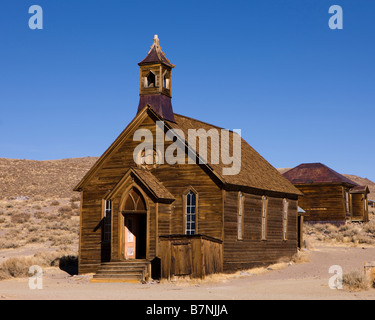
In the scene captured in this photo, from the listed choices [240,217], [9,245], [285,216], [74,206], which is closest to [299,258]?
[285,216]

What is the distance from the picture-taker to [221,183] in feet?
83.6

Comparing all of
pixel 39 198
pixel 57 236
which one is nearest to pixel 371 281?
pixel 57 236

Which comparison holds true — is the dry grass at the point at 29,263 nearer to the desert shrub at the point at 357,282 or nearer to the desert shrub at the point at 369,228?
the desert shrub at the point at 357,282

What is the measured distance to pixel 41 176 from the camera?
301ft

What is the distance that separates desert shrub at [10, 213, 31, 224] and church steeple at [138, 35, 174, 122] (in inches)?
1170

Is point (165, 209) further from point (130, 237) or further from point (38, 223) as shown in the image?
point (38, 223)

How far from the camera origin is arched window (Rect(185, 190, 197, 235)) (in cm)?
2611

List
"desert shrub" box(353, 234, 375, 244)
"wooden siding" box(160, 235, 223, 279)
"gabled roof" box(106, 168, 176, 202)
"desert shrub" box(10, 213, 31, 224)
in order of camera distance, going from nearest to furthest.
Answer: "wooden siding" box(160, 235, 223, 279) → "gabled roof" box(106, 168, 176, 202) → "desert shrub" box(353, 234, 375, 244) → "desert shrub" box(10, 213, 31, 224)

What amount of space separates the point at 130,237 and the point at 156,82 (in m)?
6.65

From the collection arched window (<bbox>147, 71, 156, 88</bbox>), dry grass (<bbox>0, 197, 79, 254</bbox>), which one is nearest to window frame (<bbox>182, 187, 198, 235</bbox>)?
arched window (<bbox>147, 71, 156, 88</bbox>)

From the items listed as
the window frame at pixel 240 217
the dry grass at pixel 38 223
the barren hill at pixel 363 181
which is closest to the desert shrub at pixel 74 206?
the dry grass at pixel 38 223

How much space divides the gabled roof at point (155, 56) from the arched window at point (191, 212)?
6.05 m

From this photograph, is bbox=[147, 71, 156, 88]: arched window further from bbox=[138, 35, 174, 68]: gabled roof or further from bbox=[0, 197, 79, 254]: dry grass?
bbox=[0, 197, 79, 254]: dry grass
